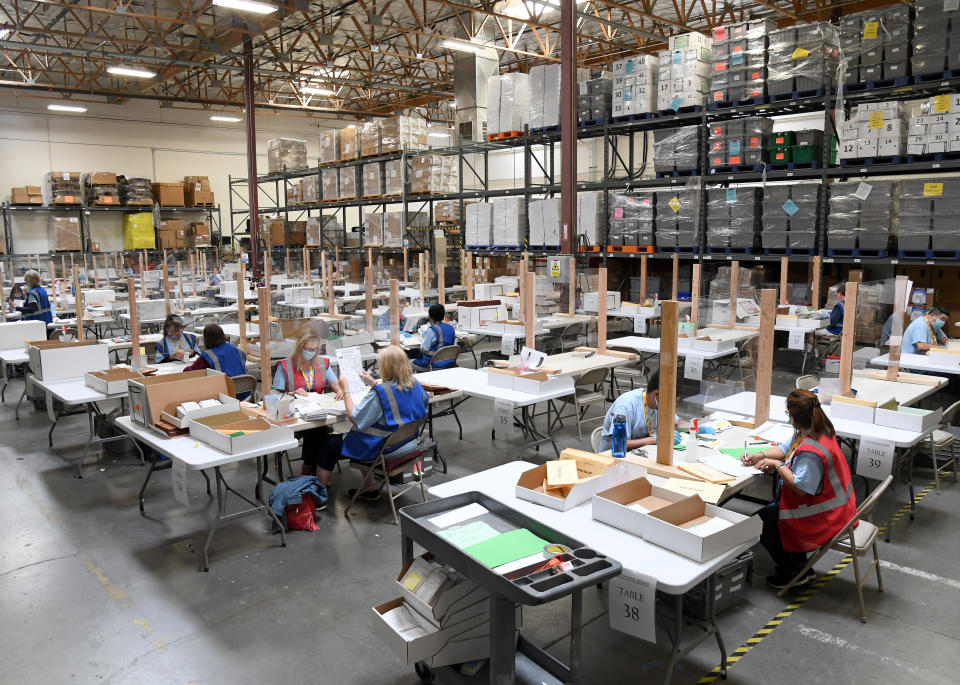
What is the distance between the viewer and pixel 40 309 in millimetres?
11078

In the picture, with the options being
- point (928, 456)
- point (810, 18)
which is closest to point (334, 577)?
point (928, 456)

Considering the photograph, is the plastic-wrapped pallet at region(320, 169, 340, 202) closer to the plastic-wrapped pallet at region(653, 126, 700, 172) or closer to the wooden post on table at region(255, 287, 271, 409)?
the plastic-wrapped pallet at region(653, 126, 700, 172)

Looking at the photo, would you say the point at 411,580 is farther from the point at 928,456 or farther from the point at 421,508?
the point at 928,456

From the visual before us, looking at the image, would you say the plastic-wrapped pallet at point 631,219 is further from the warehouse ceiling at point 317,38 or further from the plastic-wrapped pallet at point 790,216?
the warehouse ceiling at point 317,38

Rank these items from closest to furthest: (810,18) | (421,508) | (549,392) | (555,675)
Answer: (555,675) → (421,508) → (549,392) → (810,18)

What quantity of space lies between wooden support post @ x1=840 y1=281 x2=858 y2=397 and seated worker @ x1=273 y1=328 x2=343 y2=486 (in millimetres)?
4065

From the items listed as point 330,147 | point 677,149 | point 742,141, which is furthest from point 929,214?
point 330,147

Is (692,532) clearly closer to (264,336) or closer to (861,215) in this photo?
(264,336)

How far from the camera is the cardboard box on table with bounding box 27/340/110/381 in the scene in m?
6.93

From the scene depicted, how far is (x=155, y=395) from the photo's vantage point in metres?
5.30

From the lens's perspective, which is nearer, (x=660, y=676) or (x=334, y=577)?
(x=660, y=676)

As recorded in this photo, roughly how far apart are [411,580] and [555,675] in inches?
29.9

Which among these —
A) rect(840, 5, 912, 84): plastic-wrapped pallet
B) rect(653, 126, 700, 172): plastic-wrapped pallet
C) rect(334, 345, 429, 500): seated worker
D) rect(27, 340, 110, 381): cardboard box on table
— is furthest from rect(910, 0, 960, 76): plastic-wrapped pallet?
rect(27, 340, 110, 381): cardboard box on table

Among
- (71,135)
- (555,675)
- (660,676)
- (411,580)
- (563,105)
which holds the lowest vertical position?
(660,676)
